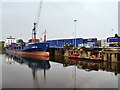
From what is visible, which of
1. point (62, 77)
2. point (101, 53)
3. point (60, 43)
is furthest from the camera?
point (60, 43)

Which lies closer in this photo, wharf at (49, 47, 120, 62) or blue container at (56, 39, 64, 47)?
wharf at (49, 47, 120, 62)

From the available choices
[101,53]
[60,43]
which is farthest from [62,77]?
[60,43]

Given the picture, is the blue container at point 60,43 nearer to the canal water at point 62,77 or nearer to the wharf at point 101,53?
the wharf at point 101,53

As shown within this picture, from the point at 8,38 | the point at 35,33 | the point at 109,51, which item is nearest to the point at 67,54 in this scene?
the point at 35,33

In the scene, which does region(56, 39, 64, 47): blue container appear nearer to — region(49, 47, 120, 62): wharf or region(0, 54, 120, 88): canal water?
region(49, 47, 120, 62): wharf

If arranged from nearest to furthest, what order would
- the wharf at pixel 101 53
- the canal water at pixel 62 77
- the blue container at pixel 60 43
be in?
1. the canal water at pixel 62 77
2. the wharf at pixel 101 53
3. the blue container at pixel 60 43

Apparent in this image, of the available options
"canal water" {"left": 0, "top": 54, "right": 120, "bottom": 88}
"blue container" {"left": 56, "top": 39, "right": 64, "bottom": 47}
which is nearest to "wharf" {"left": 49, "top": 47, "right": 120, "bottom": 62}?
"canal water" {"left": 0, "top": 54, "right": 120, "bottom": 88}

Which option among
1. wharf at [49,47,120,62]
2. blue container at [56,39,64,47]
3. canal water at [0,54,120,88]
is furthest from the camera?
blue container at [56,39,64,47]

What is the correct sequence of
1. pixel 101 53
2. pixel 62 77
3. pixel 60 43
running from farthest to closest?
1. pixel 60 43
2. pixel 101 53
3. pixel 62 77

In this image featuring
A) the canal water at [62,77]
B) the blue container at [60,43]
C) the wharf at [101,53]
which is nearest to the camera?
the canal water at [62,77]

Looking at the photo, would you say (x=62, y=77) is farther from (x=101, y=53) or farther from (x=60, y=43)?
(x=60, y=43)

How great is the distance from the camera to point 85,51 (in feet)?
223

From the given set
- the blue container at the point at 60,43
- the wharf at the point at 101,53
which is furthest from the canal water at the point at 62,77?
the blue container at the point at 60,43

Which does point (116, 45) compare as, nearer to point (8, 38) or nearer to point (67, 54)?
point (67, 54)
